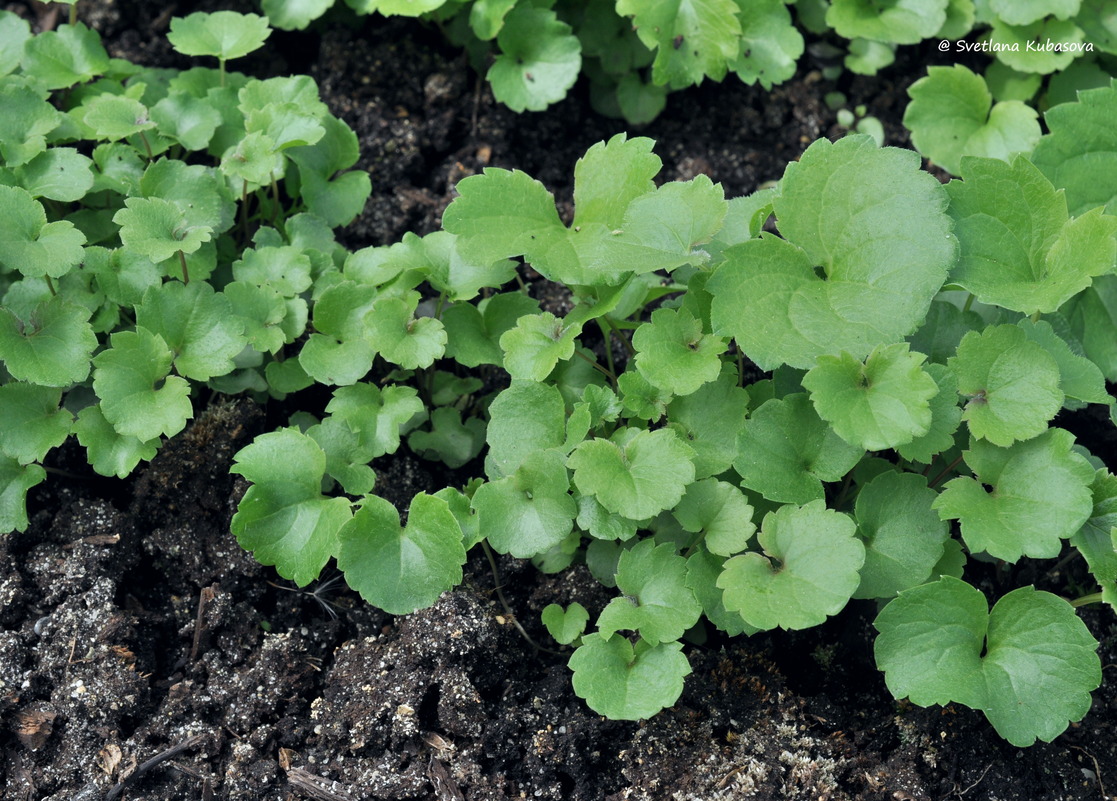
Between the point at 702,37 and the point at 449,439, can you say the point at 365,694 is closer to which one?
the point at 449,439

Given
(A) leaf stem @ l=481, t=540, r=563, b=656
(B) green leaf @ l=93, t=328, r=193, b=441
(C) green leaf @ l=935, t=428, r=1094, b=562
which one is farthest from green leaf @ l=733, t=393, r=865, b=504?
(B) green leaf @ l=93, t=328, r=193, b=441

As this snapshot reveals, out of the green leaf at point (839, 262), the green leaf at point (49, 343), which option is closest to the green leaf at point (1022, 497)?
the green leaf at point (839, 262)

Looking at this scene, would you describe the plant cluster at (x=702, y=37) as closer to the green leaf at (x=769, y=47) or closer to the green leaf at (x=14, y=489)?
the green leaf at (x=769, y=47)

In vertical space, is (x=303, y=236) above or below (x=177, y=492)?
above

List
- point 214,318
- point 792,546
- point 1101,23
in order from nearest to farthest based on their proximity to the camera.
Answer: point 792,546
point 214,318
point 1101,23

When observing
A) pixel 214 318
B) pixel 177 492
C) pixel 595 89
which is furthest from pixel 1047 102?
pixel 177 492

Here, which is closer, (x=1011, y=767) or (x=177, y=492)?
(x=1011, y=767)

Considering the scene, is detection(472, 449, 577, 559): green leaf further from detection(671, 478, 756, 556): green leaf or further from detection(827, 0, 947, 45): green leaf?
detection(827, 0, 947, 45): green leaf

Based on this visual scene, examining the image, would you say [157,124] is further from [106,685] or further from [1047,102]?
[1047,102]
